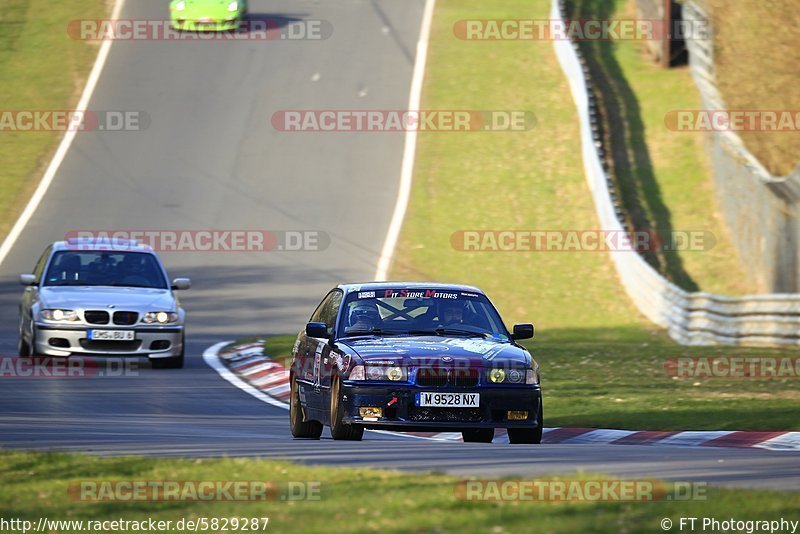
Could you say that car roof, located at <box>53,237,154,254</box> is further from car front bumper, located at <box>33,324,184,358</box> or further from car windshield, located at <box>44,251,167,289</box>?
car front bumper, located at <box>33,324,184,358</box>

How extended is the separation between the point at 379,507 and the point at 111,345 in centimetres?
1289

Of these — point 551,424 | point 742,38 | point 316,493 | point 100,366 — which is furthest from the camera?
point 742,38

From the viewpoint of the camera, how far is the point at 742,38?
3167 cm

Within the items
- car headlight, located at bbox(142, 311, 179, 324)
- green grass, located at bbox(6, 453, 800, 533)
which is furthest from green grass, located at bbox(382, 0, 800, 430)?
green grass, located at bbox(6, 453, 800, 533)

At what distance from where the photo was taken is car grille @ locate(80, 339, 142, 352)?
798 inches

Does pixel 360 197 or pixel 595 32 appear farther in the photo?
pixel 595 32

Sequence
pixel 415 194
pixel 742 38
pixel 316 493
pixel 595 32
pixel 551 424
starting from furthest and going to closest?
1. pixel 595 32
2. pixel 415 194
3. pixel 742 38
4. pixel 551 424
5. pixel 316 493

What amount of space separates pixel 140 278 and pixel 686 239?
14.6 m

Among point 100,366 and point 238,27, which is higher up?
point 238,27

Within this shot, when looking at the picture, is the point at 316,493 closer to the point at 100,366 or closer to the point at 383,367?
the point at 383,367

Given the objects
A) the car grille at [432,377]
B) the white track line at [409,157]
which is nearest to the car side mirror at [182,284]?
the car grille at [432,377]

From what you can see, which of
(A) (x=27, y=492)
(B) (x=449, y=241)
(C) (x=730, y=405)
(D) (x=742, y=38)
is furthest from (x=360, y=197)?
(A) (x=27, y=492)

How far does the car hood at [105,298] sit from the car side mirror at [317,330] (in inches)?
308

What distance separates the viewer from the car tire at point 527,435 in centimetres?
1253
